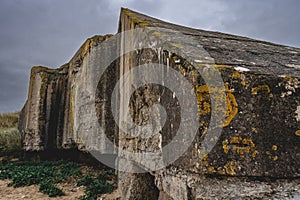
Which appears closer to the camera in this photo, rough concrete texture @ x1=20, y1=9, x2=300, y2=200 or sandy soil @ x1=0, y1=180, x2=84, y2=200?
rough concrete texture @ x1=20, y1=9, x2=300, y2=200

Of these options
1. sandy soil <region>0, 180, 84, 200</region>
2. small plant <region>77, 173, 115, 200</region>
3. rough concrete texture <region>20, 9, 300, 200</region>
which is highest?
rough concrete texture <region>20, 9, 300, 200</region>

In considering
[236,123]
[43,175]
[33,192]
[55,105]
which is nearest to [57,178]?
[43,175]

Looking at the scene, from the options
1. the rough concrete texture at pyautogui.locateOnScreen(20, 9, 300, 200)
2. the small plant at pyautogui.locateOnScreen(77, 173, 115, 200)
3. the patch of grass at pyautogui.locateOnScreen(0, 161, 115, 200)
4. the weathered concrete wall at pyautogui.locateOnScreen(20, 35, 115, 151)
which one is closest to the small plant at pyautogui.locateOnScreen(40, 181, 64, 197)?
the patch of grass at pyautogui.locateOnScreen(0, 161, 115, 200)

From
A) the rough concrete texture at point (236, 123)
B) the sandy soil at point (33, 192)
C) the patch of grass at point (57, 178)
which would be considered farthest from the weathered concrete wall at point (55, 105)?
the rough concrete texture at point (236, 123)

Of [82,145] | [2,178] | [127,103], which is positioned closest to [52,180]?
[82,145]

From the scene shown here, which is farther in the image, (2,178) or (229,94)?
(2,178)

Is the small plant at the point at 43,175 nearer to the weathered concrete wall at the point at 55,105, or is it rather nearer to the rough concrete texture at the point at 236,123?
the weathered concrete wall at the point at 55,105

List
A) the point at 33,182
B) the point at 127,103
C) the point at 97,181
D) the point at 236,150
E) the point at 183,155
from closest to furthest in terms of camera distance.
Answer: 1. the point at 236,150
2. the point at 183,155
3. the point at 127,103
4. the point at 97,181
5. the point at 33,182

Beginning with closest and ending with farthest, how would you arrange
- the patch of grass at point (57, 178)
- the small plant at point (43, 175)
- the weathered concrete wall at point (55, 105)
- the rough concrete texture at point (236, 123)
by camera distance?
the rough concrete texture at point (236, 123), the patch of grass at point (57, 178), the small plant at point (43, 175), the weathered concrete wall at point (55, 105)

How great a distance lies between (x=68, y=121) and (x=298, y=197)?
19.9 feet

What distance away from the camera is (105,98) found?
5.30 m

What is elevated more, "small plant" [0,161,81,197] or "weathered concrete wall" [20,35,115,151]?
"weathered concrete wall" [20,35,115,151]

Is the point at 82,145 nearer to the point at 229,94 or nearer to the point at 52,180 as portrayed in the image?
the point at 52,180

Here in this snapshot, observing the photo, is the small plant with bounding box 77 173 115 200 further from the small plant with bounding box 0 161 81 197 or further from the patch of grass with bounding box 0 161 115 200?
the small plant with bounding box 0 161 81 197
